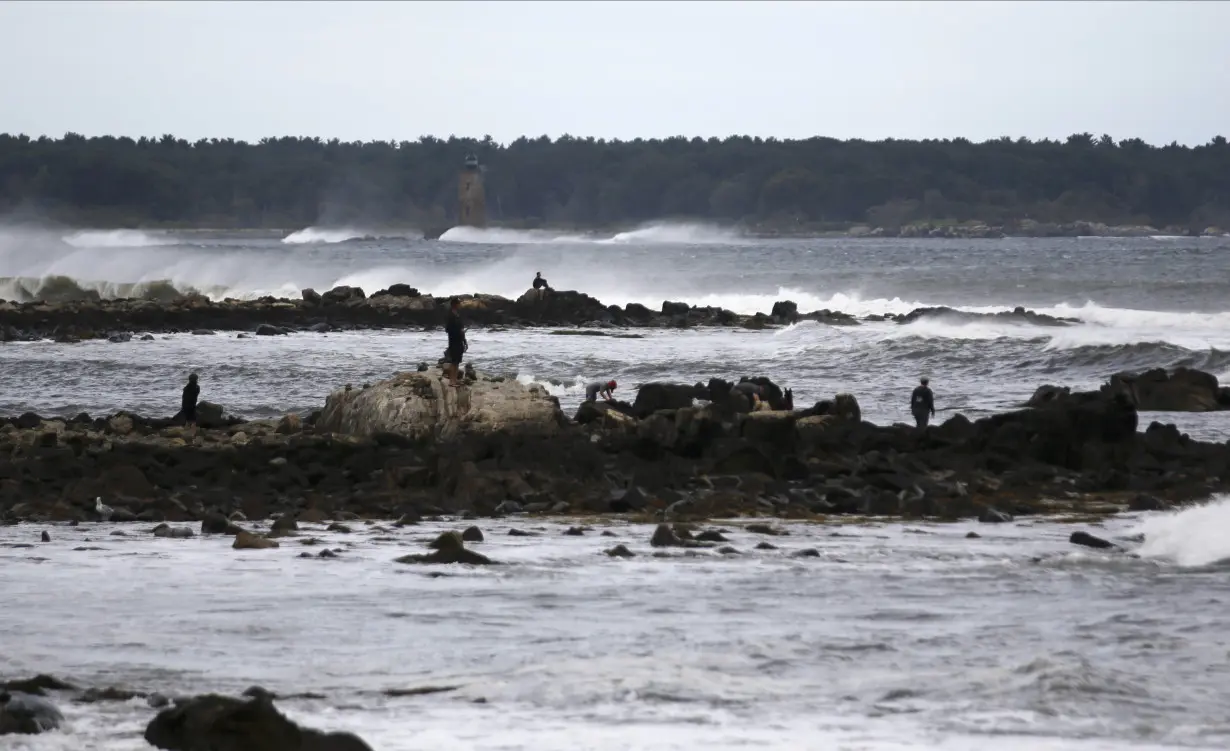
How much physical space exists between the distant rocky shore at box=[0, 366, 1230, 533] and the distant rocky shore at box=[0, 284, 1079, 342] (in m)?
23.1

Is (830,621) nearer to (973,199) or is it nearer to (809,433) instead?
(809,433)

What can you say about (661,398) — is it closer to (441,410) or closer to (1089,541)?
(441,410)

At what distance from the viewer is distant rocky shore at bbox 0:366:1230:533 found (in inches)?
597

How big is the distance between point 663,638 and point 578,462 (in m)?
6.86

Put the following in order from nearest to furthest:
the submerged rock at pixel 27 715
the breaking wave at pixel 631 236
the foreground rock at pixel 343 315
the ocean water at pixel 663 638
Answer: the submerged rock at pixel 27 715 < the ocean water at pixel 663 638 < the foreground rock at pixel 343 315 < the breaking wave at pixel 631 236

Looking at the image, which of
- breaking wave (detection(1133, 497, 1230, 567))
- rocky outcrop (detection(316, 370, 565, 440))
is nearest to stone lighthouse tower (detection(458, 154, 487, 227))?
rocky outcrop (detection(316, 370, 565, 440))

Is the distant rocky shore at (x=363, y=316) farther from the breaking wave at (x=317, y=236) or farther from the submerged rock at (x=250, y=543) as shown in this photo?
the breaking wave at (x=317, y=236)

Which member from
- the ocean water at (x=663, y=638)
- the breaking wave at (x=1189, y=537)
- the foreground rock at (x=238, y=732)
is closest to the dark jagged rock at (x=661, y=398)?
the ocean water at (x=663, y=638)

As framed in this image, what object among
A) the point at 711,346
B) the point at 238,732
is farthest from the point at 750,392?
the point at 711,346

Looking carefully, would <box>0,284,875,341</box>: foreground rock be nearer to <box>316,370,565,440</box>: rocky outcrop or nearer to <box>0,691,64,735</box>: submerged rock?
<box>316,370,565,440</box>: rocky outcrop

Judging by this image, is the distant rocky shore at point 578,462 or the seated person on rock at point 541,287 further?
the seated person on rock at point 541,287

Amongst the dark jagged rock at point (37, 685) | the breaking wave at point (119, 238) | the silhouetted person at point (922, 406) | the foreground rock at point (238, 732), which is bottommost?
the dark jagged rock at point (37, 685)

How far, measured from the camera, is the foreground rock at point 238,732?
716 cm

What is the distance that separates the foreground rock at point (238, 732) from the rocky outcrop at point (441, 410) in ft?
36.5
